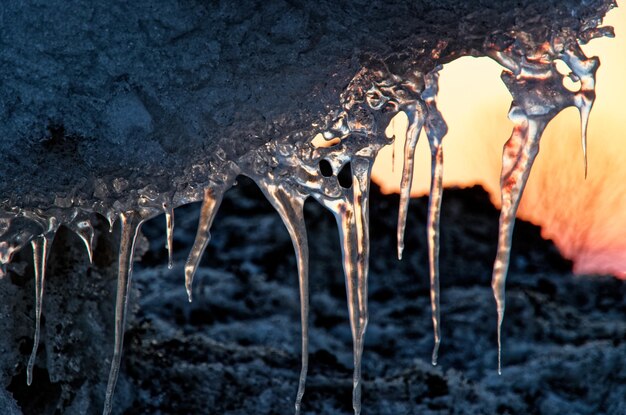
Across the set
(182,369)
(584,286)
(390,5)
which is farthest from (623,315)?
(390,5)

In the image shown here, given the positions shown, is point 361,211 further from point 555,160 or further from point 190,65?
point 555,160

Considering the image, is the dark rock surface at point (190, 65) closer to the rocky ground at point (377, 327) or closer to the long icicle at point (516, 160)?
the long icicle at point (516, 160)

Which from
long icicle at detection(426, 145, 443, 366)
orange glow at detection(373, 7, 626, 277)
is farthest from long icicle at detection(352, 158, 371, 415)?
orange glow at detection(373, 7, 626, 277)

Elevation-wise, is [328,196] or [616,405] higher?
[328,196]

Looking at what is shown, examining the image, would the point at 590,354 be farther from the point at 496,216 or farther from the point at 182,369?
the point at 182,369

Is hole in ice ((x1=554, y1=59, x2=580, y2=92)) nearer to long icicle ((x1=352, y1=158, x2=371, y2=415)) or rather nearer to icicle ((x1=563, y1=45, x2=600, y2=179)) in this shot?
icicle ((x1=563, y1=45, x2=600, y2=179))

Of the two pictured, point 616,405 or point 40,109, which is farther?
point 616,405
